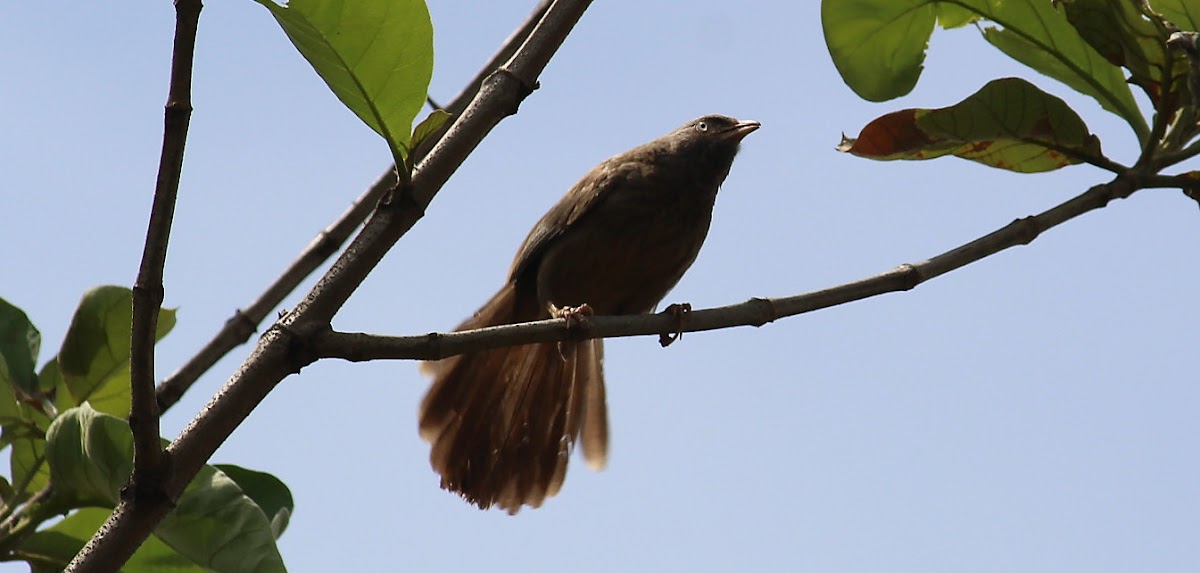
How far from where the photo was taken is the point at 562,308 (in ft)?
15.3

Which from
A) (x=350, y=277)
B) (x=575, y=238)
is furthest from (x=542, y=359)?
(x=350, y=277)

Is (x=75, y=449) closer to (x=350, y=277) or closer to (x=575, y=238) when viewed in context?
(x=350, y=277)

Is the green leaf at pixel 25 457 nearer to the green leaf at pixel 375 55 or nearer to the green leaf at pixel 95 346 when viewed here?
the green leaf at pixel 95 346

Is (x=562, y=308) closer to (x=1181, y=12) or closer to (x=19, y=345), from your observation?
(x=19, y=345)

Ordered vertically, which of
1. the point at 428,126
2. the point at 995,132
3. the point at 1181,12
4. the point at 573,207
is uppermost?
the point at 573,207

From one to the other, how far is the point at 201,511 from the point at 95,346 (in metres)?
0.81

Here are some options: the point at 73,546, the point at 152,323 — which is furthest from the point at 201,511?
the point at 152,323

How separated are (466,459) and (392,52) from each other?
242cm

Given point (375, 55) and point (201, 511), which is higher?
point (375, 55)

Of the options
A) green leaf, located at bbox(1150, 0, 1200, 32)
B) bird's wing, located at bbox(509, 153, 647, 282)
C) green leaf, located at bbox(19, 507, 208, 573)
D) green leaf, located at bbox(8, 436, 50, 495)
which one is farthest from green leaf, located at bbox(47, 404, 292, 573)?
bird's wing, located at bbox(509, 153, 647, 282)

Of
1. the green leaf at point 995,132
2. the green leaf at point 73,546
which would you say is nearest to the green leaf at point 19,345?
the green leaf at point 73,546

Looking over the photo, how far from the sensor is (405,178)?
2064 millimetres

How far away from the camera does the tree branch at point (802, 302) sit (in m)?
2.26

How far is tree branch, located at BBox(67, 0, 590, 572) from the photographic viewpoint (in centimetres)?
174
